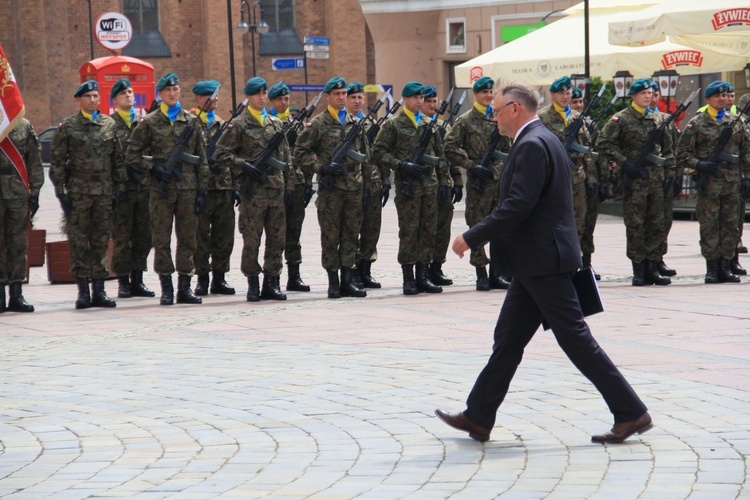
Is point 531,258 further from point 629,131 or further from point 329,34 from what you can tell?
point 329,34

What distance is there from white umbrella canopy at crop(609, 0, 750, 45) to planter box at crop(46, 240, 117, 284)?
8.37 meters

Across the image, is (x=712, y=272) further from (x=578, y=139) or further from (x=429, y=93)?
(x=429, y=93)

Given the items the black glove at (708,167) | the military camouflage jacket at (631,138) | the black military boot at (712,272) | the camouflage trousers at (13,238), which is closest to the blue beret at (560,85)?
the military camouflage jacket at (631,138)

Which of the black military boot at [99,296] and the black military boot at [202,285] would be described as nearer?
the black military boot at [99,296]

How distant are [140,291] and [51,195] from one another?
67.1 feet

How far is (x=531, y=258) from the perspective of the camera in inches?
253

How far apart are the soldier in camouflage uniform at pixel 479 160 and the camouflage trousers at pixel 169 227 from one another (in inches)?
99.7

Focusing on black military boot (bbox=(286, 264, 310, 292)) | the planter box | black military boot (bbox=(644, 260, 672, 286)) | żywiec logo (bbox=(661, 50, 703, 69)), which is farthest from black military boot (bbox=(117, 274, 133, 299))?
żywiec logo (bbox=(661, 50, 703, 69))

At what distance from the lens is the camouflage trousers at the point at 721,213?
13477mm

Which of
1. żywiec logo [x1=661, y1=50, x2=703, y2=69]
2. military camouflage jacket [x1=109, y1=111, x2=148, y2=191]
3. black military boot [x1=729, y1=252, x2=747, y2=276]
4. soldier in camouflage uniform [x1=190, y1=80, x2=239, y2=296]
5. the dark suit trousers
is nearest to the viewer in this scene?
the dark suit trousers

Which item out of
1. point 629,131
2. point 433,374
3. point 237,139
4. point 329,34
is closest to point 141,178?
point 237,139

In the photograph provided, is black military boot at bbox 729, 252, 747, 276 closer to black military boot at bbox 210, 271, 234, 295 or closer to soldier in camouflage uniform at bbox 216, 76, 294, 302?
soldier in camouflage uniform at bbox 216, 76, 294, 302

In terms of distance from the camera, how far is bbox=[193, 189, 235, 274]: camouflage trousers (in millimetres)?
13664

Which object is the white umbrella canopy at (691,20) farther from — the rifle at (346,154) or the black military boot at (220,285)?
the black military boot at (220,285)
